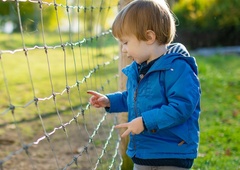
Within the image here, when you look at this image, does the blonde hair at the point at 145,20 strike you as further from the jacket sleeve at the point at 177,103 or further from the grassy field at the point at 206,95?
the grassy field at the point at 206,95

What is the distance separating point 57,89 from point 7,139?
312 cm

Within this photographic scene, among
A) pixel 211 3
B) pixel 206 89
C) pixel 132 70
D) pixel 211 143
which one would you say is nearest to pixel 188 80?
pixel 132 70

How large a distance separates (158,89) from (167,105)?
0.10 metres

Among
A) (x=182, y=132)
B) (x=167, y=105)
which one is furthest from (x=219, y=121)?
(x=167, y=105)

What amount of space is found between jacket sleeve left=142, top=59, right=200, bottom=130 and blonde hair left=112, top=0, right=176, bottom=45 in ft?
0.64

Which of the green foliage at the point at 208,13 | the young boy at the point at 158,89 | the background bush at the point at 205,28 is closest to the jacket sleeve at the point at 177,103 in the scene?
the young boy at the point at 158,89

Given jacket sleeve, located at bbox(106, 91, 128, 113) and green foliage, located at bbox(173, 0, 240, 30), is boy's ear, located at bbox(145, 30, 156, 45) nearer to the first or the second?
jacket sleeve, located at bbox(106, 91, 128, 113)

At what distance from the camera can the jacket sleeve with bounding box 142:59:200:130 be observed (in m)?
2.16

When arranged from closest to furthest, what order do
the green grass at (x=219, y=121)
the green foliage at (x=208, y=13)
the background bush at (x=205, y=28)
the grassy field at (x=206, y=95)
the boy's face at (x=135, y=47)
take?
1. the boy's face at (x=135, y=47)
2. the green grass at (x=219, y=121)
3. the grassy field at (x=206, y=95)
4. the green foliage at (x=208, y=13)
5. the background bush at (x=205, y=28)

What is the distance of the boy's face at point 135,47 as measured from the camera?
228 cm

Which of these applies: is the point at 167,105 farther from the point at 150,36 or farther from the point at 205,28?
the point at 205,28

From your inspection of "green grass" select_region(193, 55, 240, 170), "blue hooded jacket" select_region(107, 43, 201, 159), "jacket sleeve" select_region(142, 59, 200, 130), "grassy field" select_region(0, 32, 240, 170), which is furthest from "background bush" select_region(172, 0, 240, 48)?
"jacket sleeve" select_region(142, 59, 200, 130)

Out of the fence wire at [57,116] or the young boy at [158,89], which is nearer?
the young boy at [158,89]

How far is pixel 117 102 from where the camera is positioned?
270cm
